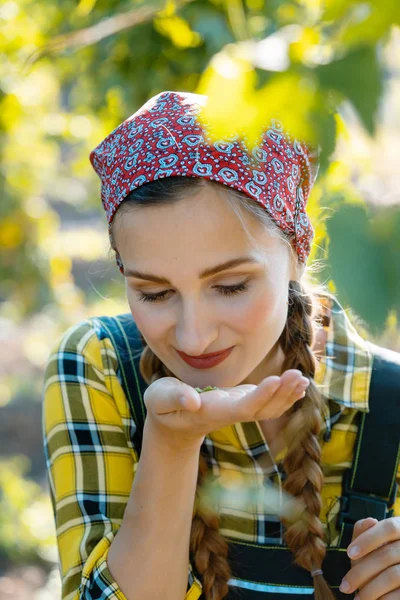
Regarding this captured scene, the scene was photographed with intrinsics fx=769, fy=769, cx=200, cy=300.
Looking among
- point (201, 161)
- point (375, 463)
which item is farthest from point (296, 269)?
point (375, 463)

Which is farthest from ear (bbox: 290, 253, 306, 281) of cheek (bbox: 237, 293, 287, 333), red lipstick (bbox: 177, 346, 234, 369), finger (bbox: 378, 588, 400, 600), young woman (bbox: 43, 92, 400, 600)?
finger (bbox: 378, 588, 400, 600)

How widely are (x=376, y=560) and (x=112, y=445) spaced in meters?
0.54

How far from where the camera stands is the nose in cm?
123

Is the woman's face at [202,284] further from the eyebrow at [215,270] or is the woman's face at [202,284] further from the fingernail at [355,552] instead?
the fingernail at [355,552]

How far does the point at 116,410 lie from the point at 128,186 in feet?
1.57

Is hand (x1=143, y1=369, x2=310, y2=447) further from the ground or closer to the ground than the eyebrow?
closer to the ground

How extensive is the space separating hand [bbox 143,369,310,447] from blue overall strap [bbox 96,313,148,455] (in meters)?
0.25

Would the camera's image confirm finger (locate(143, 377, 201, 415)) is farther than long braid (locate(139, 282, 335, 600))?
No

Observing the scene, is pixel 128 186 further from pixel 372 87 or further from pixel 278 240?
pixel 372 87

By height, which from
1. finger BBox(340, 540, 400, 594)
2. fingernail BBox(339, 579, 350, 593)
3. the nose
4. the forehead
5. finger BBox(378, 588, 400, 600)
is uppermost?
the forehead

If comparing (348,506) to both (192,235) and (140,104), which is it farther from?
(140,104)

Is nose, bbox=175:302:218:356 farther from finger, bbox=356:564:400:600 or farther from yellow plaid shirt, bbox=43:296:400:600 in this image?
finger, bbox=356:564:400:600

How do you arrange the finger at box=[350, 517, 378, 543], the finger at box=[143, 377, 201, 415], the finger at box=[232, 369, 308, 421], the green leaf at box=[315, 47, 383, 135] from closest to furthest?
the green leaf at box=[315, 47, 383, 135]
the finger at box=[232, 369, 308, 421]
the finger at box=[143, 377, 201, 415]
the finger at box=[350, 517, 378, 543]

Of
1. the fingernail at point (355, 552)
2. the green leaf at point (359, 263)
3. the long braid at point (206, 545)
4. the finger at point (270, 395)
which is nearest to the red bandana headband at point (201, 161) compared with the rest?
the long braid at point (206, 545)
